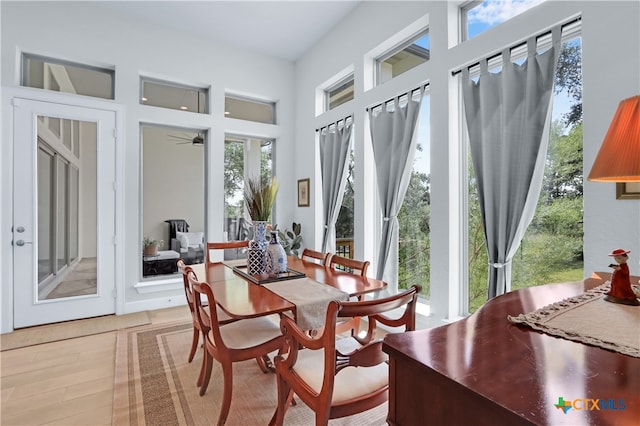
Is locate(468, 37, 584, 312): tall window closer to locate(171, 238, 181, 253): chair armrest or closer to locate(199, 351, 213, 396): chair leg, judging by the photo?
locate(199, 351, 213, 396): chair leg

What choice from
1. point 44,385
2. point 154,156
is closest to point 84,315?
point 44,385

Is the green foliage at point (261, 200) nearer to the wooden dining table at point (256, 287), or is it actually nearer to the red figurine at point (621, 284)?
the wooden dining table at point (256, 287)

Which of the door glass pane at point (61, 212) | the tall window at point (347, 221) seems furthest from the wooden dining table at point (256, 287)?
the door glass pane at point (61, 212)

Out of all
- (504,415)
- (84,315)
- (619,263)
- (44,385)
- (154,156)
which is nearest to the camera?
(504,415)

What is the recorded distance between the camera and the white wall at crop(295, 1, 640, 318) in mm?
1684

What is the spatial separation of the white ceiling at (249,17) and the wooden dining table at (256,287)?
9.43ft

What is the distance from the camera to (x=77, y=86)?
3.54m

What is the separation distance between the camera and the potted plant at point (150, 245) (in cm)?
401

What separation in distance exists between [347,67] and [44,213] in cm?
371

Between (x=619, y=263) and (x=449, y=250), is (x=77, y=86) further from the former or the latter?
(x=619, y=263)

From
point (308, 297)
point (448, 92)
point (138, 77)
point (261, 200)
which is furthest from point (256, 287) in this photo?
point (138, 77)

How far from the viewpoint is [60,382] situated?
2277 millimetres

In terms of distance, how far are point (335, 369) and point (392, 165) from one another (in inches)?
88.5

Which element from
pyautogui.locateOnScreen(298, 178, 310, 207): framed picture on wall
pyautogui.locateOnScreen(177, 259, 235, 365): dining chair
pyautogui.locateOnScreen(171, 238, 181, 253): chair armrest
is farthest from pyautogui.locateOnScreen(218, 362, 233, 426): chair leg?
pyautogui.locateOnScreen(298, 178, 310, 207): framed picture on wall
